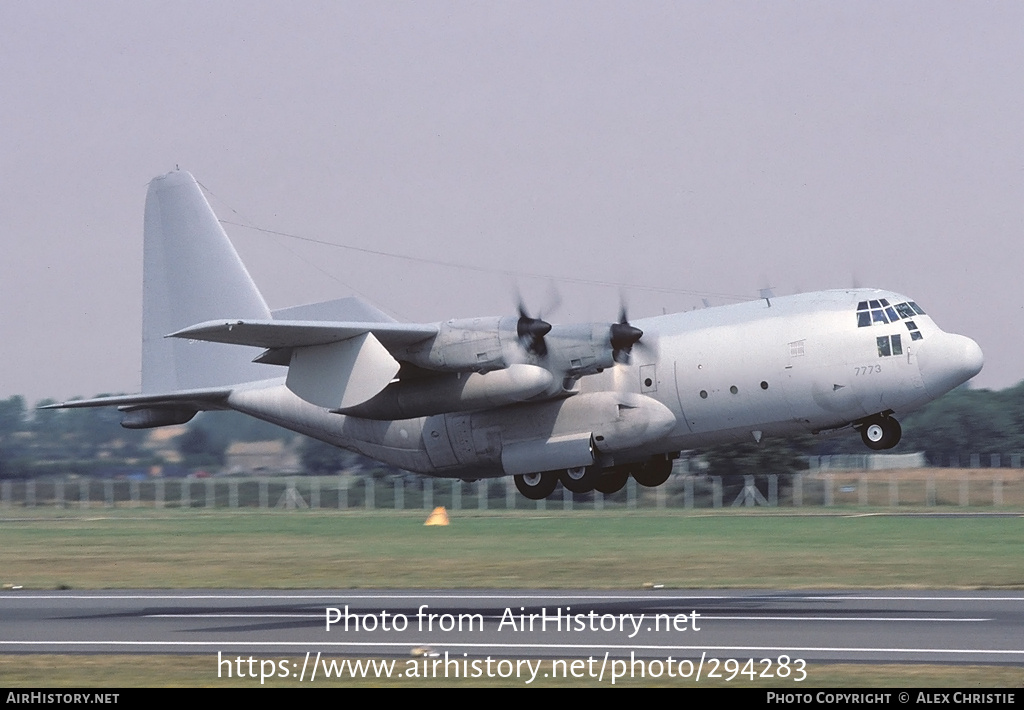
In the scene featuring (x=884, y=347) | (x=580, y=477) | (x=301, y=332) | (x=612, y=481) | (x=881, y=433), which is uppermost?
(x=301, y=332)

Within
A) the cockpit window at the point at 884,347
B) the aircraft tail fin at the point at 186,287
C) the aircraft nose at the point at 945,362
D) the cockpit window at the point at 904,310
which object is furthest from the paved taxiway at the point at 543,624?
the aircraft tail fin at the point at 186,287

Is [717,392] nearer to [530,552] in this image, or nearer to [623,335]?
[623,335]

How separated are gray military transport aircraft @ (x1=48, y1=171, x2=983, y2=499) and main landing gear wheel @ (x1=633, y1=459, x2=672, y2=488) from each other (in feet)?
0.16

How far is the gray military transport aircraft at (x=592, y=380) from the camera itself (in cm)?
2930

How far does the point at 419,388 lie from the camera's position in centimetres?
3072

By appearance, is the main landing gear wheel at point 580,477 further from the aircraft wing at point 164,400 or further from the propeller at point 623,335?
the aircraft wing at point 164,400

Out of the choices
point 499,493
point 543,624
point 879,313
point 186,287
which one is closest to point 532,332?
point 879,313

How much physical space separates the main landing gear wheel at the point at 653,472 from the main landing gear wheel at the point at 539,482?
250 cm

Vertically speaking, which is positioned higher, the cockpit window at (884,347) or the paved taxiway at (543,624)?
the cockpit window at (884,347)

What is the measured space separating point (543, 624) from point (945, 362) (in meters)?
12.1

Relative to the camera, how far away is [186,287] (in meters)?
38.1

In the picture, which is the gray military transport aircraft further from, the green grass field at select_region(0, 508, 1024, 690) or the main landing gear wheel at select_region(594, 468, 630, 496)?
the green grass field at select_region(0, 508, 1024, 690)

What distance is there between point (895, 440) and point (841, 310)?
10.0 feet
